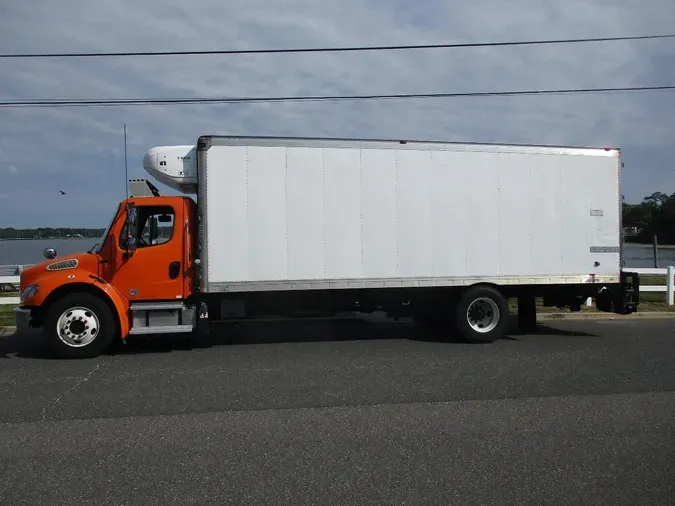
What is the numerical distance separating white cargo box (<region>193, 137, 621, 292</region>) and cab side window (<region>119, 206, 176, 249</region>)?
2.03ft

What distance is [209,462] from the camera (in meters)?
4.81

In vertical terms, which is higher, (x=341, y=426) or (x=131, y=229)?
(x=131, y=229)

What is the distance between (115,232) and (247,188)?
84.3 inches

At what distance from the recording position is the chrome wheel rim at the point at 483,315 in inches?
419

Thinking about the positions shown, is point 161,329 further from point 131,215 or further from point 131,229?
point 131,215

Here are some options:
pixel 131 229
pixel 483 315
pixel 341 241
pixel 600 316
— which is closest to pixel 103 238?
pixel 131 229

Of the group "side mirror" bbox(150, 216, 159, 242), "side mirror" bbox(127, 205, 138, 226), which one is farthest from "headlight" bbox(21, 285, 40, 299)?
"side mirror" bbox(150, 216, 159, 242)

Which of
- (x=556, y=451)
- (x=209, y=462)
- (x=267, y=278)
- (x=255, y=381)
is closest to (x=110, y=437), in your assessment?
(x=209, y=462)

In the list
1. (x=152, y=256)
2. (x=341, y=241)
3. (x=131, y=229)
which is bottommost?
(x=152, y=256)

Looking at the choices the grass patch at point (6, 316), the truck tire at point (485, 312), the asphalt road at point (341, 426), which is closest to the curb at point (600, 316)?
the truck tire at point (485, 312)

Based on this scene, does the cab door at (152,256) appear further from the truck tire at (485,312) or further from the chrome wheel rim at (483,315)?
the chrome wheel rim at (483,315)

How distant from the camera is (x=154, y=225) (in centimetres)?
994

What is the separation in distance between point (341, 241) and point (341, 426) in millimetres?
4715

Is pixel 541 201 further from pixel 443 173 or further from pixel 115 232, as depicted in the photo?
pixel 115 232
